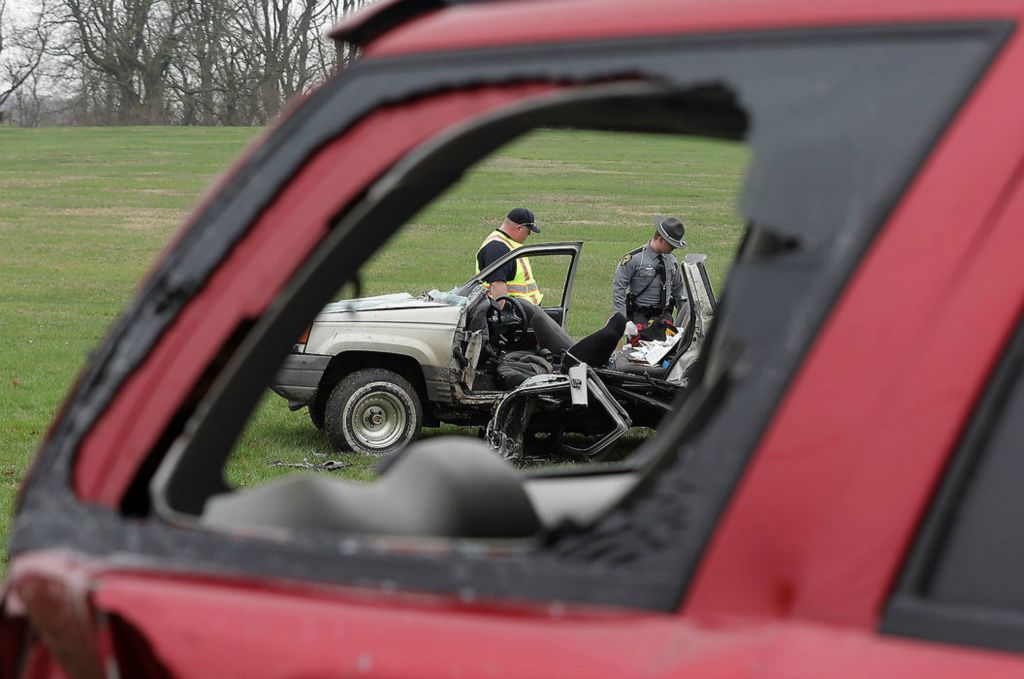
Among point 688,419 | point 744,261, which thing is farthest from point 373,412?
point 744,261

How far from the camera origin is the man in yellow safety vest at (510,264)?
38.4 feet

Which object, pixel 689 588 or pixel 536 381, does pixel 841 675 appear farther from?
pixel 536 381

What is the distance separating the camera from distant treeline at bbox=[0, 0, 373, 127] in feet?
207

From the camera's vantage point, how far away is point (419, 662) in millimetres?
1424

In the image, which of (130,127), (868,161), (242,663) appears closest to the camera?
(868,161)

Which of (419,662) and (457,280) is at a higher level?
(419,662)

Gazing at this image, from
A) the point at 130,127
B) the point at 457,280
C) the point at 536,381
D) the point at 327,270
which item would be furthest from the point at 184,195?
the point at 327,270

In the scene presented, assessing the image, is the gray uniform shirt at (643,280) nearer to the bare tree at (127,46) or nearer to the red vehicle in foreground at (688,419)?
the red vehicle in foreground at (688,419)

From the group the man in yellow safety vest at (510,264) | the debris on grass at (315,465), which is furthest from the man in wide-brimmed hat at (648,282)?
the debris on grass at (315,465)

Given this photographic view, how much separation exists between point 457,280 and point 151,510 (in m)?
21.9

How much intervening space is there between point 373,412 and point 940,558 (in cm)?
962

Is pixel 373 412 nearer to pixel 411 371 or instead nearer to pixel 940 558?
pixel 411 371

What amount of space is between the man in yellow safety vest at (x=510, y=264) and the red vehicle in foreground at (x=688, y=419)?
941cm

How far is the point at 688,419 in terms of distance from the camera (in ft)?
5.35
